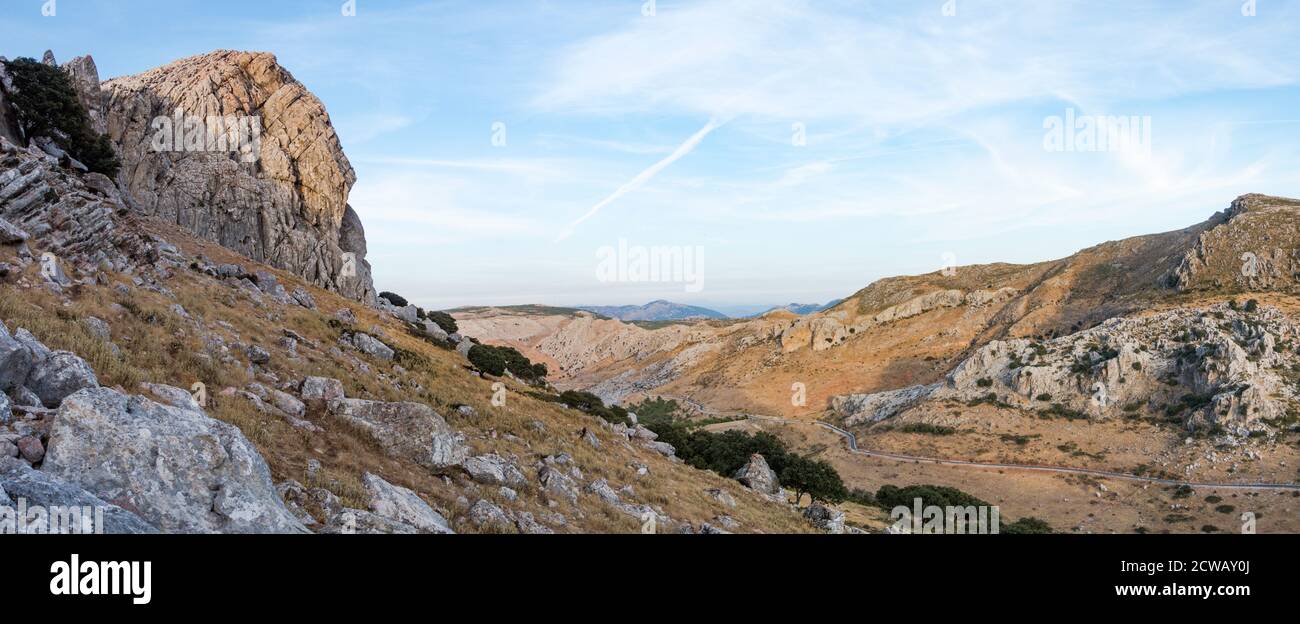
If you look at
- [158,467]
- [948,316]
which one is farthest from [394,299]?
[948,316]

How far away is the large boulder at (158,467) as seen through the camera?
7.96 m

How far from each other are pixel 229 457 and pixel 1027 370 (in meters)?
81.3

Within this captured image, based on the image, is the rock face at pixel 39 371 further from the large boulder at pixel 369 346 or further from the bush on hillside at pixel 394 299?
the bush on hillside at pixel 394 299

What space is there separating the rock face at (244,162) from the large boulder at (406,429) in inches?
1888

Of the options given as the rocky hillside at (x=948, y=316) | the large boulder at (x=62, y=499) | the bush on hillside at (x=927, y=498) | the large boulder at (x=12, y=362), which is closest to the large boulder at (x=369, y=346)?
the large boulder at (x=12, y=362)

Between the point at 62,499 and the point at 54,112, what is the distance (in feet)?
163

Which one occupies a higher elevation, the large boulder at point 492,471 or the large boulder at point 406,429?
the large boulder at point 406,429

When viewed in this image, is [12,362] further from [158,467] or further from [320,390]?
[320,390]

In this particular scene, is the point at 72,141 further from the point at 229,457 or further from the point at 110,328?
the point at 229,457

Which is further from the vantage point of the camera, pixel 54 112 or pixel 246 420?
pixel 54 112

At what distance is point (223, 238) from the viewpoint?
56719 mm

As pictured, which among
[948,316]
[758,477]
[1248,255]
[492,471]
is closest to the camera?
[492,471]

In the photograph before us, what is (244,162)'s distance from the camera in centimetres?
6172
